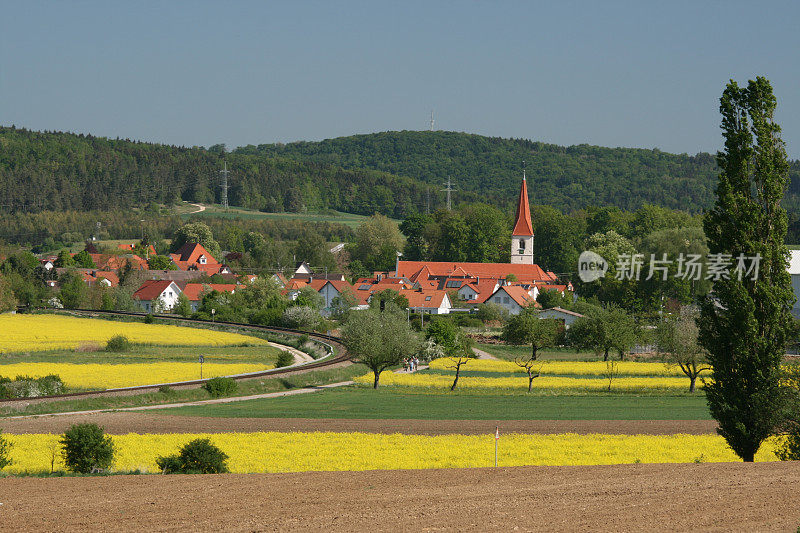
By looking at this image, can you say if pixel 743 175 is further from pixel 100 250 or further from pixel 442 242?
pixel 100 250

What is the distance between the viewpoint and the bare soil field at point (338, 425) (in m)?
31.5

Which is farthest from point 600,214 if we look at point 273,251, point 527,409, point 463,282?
point 527,409

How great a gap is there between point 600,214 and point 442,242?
88.0ft

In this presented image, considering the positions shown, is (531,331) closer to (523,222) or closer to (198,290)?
(198,290)

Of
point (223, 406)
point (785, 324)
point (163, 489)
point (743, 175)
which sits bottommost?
point (223, 406)

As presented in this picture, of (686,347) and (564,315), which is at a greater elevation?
(686,347)

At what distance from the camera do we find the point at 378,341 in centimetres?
4984

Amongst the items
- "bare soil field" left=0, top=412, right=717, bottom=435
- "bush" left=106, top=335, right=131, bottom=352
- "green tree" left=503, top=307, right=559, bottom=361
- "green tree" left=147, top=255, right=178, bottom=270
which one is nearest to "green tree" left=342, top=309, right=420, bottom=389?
"bare soil field" left=0, top=412, right=717, bottom=435

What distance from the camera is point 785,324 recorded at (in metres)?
24.3

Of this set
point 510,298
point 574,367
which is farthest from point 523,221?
point 574,367

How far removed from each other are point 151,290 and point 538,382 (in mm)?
63933

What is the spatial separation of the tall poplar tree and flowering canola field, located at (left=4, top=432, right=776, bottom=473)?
190cm

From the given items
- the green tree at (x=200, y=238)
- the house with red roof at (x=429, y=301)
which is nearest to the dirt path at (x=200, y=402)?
the house with red roof at (x=429, y=301)

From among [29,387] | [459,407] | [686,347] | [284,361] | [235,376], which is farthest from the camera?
[284,361]
